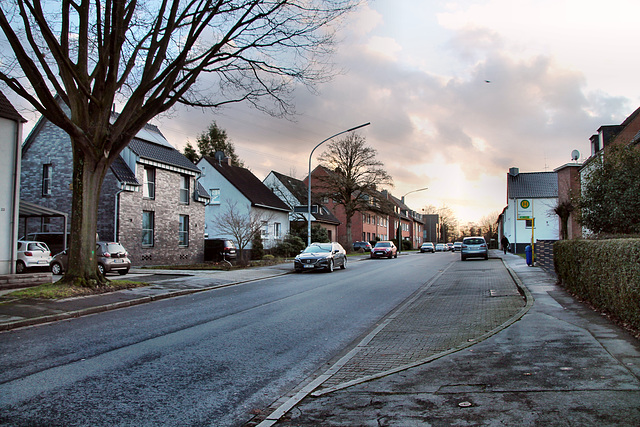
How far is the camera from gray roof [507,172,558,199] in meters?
55.2

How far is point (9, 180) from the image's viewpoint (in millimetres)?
14602

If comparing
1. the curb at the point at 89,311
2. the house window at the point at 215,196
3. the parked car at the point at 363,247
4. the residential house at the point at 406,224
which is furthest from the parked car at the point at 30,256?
the residential house at the point at 406,224

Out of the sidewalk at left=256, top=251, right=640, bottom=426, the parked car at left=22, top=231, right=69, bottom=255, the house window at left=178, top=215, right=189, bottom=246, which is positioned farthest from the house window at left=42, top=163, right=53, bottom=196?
the sidewalk at left=256, top=251, right=640, bottom=426

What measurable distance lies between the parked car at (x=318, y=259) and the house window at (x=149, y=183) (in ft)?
30.1

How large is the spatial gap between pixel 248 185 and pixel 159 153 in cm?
1253

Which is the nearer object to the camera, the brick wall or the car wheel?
the car wheel

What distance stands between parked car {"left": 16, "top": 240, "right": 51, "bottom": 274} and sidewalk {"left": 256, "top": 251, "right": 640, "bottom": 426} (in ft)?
54.4

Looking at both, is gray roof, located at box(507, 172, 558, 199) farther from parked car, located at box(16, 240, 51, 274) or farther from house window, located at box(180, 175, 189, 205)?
parked car, located at box(16, 240, 51, 274)

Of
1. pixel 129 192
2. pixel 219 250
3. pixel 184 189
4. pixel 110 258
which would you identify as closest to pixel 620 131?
pixel 219 250

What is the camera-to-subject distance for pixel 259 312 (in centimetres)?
1037

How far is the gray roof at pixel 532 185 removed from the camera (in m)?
55.2

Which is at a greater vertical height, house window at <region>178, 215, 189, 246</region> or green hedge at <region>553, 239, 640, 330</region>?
house window at <region>178, 215, 189, 246</region>

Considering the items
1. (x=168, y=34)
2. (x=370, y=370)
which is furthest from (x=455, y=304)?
(x=168, y=34)

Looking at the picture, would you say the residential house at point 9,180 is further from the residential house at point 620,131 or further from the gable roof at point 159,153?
the residential house at point 620,131
